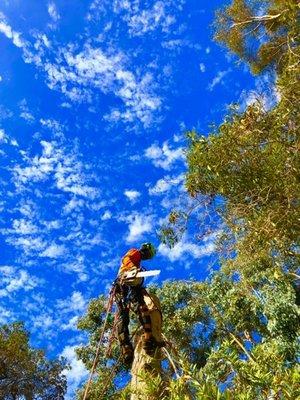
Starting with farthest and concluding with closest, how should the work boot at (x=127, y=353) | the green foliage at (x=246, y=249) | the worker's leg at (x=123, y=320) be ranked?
1. the worker's leg at (x=123, y=320)
2. the work boot at (x=127, y=353)
3. the green foliage at (x=246, y=249)

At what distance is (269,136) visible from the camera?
904 cm

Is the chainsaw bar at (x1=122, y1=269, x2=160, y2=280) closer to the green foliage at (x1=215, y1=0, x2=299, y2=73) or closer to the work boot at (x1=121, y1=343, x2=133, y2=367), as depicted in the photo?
the work boot at (x1=121, y1=343, x2=133, y2=367)

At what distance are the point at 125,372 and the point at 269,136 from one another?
12543mm

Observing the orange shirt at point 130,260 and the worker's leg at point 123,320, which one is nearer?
the worker's leg at point 123,320

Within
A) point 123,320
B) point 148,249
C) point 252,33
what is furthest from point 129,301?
point 252,33

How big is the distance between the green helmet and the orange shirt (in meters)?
0.18

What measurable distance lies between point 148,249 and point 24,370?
15.3m

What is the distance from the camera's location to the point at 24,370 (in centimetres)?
2136

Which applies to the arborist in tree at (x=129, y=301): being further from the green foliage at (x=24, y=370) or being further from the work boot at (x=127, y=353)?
the green foliage at (x=24, y=370)

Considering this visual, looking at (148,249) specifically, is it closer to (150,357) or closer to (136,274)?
(136,274)

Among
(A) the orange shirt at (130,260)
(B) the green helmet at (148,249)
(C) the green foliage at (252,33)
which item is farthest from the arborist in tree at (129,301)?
(C) the green foliage at (252,33)

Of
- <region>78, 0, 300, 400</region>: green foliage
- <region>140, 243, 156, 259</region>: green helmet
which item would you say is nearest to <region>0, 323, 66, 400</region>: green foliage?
<region>78, 0, 300, 400</region>: green foliage

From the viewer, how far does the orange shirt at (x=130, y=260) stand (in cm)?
826

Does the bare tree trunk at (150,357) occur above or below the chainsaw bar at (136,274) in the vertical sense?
below
